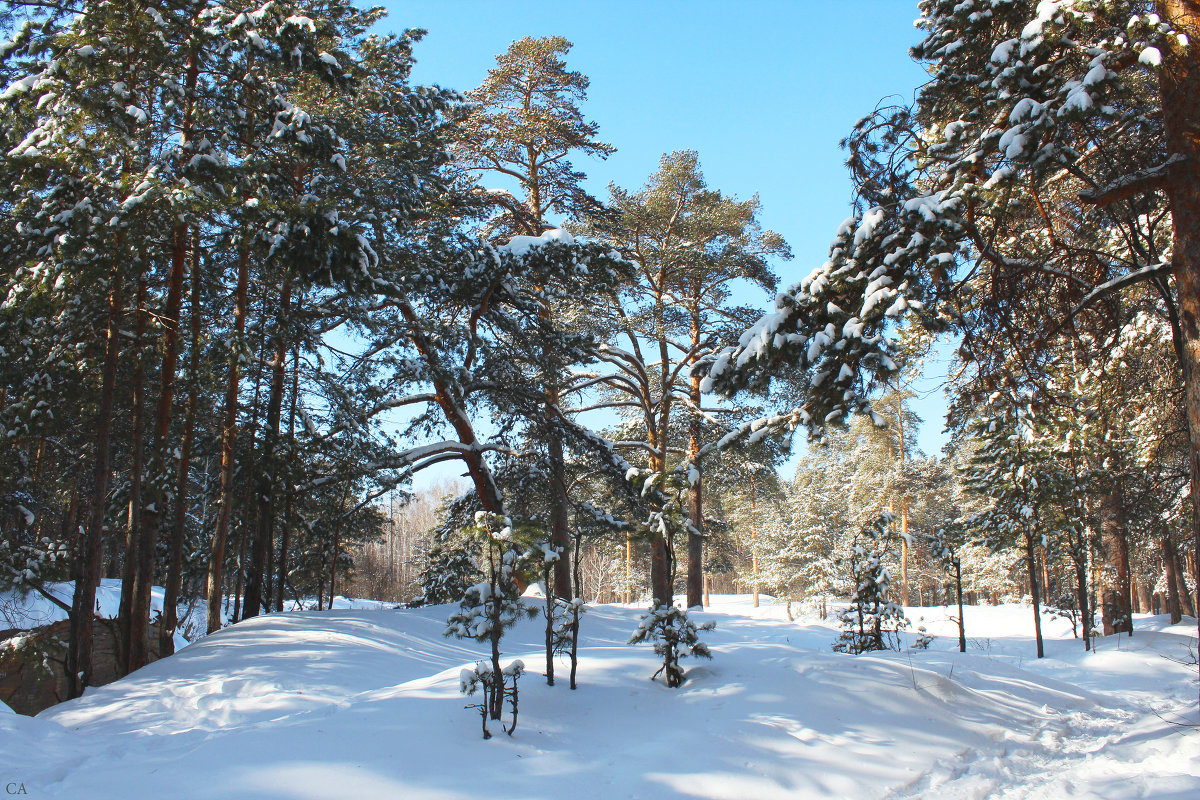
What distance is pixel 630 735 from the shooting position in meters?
4.96

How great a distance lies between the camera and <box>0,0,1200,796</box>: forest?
483cm

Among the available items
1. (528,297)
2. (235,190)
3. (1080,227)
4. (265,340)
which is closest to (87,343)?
(265,340)

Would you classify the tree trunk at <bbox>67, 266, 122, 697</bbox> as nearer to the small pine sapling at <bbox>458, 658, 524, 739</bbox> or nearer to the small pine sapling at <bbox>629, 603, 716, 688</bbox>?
the small pine sapling at <bbox>458, 658, 524, 739</bbox>

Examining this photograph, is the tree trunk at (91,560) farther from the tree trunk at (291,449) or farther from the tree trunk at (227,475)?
the tree trunk at (291,449)

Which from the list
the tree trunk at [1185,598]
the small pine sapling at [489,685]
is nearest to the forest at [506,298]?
the small pine sapling at [489,685]

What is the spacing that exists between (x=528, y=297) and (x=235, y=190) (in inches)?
215

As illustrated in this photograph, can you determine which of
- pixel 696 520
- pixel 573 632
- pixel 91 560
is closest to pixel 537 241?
pixel 573 632

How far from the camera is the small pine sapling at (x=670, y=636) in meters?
5.86

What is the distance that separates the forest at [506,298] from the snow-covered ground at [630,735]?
51 cm

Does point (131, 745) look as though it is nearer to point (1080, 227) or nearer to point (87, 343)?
point (87, 343)

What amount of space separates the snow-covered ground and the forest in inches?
20.2

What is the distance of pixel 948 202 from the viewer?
4.39m

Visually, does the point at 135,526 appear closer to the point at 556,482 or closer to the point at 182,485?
the point at 182,485

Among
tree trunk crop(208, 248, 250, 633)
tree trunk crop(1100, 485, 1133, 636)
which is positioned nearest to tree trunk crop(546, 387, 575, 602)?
tree trunk crop(208, 248, 250, 633)
